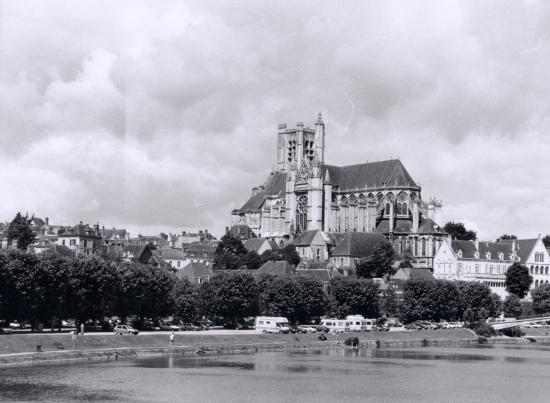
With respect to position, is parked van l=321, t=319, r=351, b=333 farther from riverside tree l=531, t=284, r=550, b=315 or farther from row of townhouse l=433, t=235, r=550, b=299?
row of townhouse l=433, t=235, r=550, b=299

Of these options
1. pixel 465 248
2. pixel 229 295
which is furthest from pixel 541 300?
pixel 229 295

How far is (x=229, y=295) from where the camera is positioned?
110062mm

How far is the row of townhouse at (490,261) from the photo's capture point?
16812 centimetres

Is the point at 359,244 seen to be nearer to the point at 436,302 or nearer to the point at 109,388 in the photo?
the point at 436,302

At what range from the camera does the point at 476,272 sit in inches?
6604

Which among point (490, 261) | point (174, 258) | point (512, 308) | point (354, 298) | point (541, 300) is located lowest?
point (354, 298)

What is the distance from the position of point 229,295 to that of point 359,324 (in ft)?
52.8

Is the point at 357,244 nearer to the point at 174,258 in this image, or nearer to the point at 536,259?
the point at 536,259

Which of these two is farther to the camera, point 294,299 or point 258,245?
point 258,245

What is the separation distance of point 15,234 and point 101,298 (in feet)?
273

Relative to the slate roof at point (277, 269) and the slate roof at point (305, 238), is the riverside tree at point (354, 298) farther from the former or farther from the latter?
the slate roof at point (305, 238)

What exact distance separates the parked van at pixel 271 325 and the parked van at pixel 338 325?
6.82 meters

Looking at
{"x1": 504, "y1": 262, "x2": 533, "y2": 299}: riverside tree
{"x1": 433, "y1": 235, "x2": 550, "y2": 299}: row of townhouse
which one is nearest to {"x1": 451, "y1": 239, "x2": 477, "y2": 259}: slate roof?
{"x1": 433, "y1": 235, "x2": 550, "y2": 299}: row of townhouse

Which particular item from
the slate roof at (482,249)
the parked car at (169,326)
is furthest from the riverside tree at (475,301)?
the parked car at (169,326)
